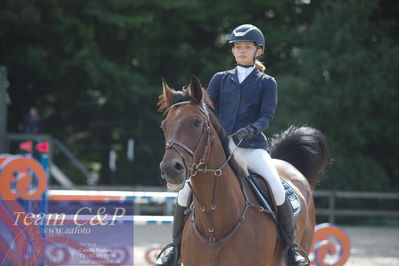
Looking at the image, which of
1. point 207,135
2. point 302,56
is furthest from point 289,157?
point 302,56

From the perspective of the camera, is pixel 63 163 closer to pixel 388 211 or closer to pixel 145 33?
pixel 145 33

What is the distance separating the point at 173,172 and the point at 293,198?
2078 mm

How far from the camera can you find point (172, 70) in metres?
21.5

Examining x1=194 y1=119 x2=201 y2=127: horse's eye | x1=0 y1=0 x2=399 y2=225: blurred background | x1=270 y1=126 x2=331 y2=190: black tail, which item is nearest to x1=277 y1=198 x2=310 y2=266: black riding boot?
x1=194 y1=119 x2=201 y2=127: horse's eye

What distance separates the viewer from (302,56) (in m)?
19.7

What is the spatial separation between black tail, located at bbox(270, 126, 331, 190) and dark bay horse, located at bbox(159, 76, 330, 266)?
1.96m

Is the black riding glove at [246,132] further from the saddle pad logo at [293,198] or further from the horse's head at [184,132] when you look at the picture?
the saddle pad logo at [293,198]

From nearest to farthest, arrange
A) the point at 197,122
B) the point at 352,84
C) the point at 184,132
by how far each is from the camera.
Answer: the point at 184,132
the point at 197,122
the point at 352,84

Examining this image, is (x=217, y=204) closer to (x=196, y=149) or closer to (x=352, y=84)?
(x=196, y=149)

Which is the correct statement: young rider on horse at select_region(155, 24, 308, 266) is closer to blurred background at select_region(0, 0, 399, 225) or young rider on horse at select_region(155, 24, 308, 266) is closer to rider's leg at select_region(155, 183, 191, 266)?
rider's leg at select_region(155, 183, 191, 266)

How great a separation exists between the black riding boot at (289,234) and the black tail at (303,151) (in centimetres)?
194

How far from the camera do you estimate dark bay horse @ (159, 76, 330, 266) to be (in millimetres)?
4582

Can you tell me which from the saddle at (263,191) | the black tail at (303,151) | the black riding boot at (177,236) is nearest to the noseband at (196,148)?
the saddle at (263,191)

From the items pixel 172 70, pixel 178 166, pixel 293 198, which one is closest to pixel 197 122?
pixel 178 166
